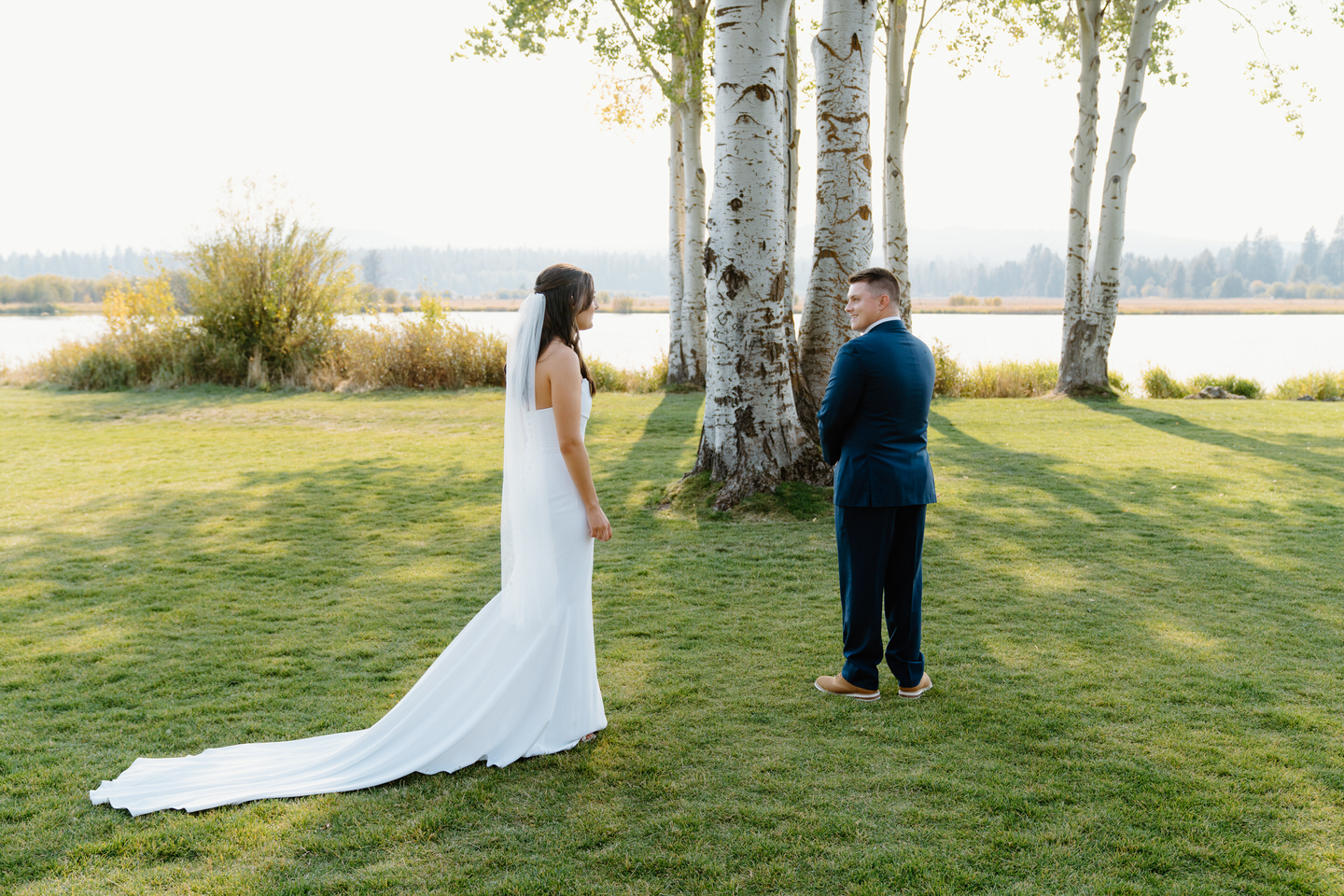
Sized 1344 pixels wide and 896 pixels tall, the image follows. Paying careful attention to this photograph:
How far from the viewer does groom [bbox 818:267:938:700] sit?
421 centimetres

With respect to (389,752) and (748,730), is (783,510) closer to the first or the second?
(748,730)

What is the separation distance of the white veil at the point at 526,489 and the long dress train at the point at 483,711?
3cm

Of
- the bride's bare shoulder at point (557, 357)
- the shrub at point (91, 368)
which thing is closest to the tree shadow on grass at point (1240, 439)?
the bride's bare shoulder at point (557, 357)

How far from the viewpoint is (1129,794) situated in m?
3.50

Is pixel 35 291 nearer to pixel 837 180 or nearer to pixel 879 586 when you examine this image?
pixel 837 180

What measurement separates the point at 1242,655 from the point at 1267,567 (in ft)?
7.41

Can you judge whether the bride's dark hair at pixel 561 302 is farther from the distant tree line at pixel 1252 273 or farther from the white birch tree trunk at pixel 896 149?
the distant tree line at pixel 1252 273

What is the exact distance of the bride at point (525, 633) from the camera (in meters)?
3.79

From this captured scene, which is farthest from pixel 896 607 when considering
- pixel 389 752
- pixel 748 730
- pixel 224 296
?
pixel 224 296

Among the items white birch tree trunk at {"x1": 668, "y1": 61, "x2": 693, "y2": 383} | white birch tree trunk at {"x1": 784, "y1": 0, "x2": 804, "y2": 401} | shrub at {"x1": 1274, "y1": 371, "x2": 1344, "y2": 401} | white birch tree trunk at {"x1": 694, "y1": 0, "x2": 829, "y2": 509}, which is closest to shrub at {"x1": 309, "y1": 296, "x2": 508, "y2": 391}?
white birch tree trunk at {"x1": 668, "y1": 61, "x2": 693, "y2": 383}

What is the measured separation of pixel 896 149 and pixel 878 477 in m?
17.0

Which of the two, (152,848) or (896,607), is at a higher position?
(896,607)

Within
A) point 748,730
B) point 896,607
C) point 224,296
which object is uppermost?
point 224,296

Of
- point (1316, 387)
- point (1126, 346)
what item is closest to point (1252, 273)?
point (1126, 346)
